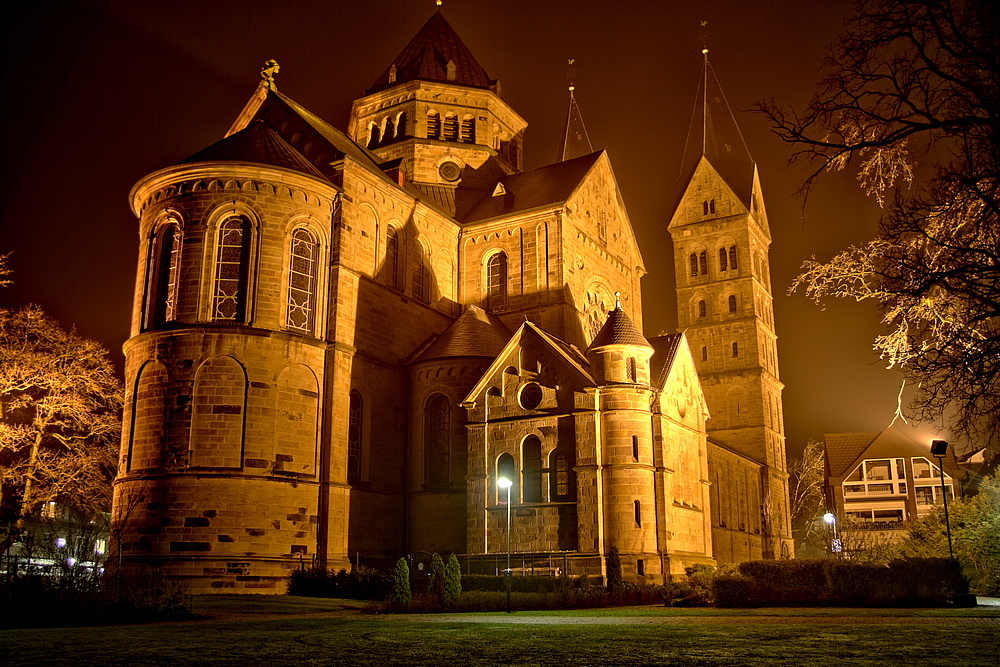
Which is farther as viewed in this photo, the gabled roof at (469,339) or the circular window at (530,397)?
the gabled roof at (469,339)

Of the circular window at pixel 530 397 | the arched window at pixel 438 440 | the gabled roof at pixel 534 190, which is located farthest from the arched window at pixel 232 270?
the gabled roof at pixel 534 190

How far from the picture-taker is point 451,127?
50.7 metres

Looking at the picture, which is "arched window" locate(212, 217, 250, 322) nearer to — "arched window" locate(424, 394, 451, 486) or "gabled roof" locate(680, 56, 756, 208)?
"arched window" locate(424, 394, 451, 486)

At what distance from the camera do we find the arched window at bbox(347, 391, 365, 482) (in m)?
35.8

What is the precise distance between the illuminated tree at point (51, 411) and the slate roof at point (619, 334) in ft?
65.6

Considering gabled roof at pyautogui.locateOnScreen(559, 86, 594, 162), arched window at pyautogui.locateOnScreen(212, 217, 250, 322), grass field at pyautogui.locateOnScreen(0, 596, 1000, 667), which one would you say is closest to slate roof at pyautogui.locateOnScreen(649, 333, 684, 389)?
arched window at pyautogui.locateOnScreen(212, 217, 250, 322)

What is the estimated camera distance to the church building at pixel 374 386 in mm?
31453

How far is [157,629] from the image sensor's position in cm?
1750

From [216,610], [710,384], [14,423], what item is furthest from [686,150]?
[216,610]

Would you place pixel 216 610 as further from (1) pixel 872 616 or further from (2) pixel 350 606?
(1) pixel 872 616

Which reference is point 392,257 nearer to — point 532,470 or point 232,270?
point 232,270

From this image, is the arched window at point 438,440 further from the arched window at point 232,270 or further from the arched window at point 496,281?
the arched window at point 232,270

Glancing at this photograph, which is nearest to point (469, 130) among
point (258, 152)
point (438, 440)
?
point (258, 152)

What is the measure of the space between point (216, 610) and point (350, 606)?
157 inches
